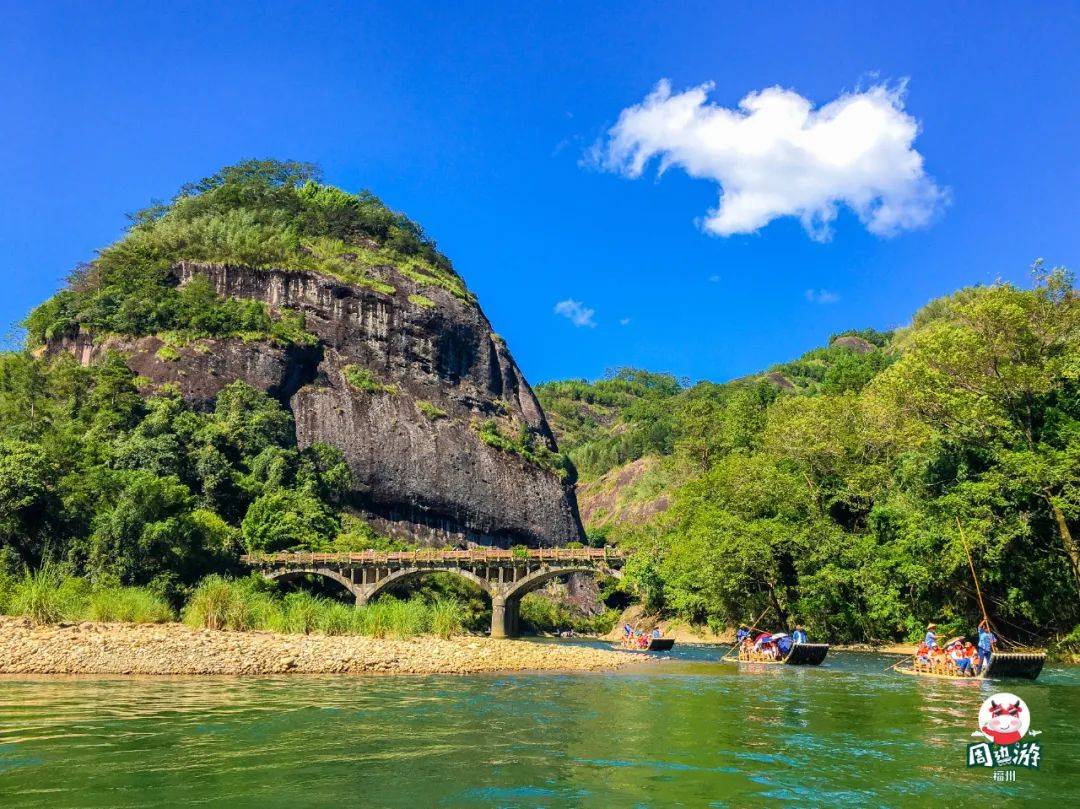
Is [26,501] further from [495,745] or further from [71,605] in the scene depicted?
[495,745]

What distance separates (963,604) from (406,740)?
106 ft

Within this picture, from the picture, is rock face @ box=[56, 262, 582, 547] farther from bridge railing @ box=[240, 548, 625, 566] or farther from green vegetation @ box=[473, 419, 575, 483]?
bridge railing @ box=[240, 548, 625, 566]

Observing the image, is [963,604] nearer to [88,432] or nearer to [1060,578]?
[1060,578]

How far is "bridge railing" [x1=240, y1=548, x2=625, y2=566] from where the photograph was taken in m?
65.1

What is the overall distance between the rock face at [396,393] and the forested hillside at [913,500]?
29847 millimetres

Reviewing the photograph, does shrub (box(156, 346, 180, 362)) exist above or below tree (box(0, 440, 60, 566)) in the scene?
above

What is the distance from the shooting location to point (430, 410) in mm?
96312

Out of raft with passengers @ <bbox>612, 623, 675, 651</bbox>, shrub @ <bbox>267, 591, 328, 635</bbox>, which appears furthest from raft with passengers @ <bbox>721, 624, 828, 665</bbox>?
shrub @ <bbox>267, 591, 328, 635</bbox>

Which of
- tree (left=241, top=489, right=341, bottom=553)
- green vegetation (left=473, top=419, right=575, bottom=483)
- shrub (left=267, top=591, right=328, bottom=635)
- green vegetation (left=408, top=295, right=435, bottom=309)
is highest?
green vegetation (left=408, top=295, right=435, bottom=309)

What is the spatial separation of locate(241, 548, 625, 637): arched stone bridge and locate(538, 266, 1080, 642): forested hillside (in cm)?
466

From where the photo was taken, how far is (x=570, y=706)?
18812 mm

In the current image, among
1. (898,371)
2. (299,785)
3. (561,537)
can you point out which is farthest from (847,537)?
(561,537)

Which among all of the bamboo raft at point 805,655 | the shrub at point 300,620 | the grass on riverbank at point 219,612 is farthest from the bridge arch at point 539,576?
the shrub at point 300,620

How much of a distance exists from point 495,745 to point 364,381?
274 ft
